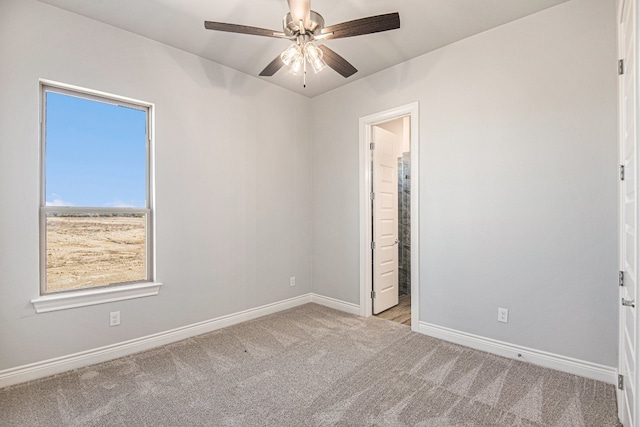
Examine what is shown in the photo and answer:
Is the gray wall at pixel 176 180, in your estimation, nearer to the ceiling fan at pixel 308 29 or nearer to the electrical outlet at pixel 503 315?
the ceiling fan at pixel 308 29

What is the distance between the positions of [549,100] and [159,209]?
137 inches

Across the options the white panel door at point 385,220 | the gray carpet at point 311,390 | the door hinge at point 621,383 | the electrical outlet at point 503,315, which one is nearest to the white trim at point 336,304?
the white panel door at point 385,220

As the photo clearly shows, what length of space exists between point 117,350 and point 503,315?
3.35 metres

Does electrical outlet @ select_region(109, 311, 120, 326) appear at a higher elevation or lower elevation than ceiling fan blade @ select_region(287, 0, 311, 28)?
lower

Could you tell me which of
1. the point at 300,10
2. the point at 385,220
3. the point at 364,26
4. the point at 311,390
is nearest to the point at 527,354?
the point at 311,390

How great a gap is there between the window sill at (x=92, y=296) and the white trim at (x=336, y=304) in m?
2.05

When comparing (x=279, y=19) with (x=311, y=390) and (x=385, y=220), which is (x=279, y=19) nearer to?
(x=385, y=220)

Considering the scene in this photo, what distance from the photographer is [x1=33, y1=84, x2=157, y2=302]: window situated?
244 centimetres

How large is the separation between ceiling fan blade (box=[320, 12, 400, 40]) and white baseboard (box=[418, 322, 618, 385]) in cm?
265

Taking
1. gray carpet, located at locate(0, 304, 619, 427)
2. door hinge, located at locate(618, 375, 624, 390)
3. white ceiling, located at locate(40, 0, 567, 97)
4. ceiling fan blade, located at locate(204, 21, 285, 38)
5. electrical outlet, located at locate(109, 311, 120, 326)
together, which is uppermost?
white ceiling, located at locate(40, 0, 567, 97)

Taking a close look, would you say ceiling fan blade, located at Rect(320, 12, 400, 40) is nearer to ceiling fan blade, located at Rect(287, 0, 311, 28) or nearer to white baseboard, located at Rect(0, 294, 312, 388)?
ceiling fan blade, located at Rect(287, 0, 311, 28)

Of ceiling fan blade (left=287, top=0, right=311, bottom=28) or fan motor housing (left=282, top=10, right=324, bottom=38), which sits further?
fan motor housing (left=282, top=10, right=324, bottom=38)

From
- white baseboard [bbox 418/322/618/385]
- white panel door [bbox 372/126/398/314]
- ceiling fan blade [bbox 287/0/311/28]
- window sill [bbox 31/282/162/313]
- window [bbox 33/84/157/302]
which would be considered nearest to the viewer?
ceiling fan blade [bbox 287/0/311/28]

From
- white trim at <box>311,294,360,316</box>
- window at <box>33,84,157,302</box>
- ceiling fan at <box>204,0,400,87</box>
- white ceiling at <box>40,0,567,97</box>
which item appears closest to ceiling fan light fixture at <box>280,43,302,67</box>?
ceiling fan at <box>204,0,400,87</box>
